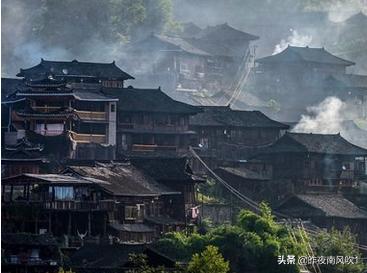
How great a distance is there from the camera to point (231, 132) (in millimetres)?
49031

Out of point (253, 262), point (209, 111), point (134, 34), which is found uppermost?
point (134, 34)

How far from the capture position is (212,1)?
2918 inches

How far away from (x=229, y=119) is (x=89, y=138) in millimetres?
6916

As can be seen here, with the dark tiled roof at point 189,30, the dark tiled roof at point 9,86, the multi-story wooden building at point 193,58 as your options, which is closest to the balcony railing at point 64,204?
the dark tiled roof at point 9,86

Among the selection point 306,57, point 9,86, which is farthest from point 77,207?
point 306,57

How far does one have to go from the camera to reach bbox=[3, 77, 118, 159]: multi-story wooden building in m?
43.0

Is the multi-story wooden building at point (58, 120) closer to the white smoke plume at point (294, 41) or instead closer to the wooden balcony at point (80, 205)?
the wooden balcony at point (80, 205)

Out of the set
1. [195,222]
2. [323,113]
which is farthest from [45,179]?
[323,113]

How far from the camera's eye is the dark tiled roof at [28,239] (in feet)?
113

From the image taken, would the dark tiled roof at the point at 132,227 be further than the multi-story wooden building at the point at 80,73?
No

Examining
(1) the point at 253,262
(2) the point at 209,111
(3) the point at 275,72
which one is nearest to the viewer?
(1) the point at 253,262

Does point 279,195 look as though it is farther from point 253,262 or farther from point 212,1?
point 212,1

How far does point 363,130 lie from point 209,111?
11.4 metres

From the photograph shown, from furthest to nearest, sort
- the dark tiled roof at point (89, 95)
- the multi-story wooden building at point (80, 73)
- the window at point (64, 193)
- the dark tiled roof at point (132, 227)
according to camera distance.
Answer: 1. the multi-story wooden building at point (80, 73)
2. the dark tiled roof at point (89, 95)
3. the dark tiled roof at point (132, 227)
4. the window at point (64, 193)
